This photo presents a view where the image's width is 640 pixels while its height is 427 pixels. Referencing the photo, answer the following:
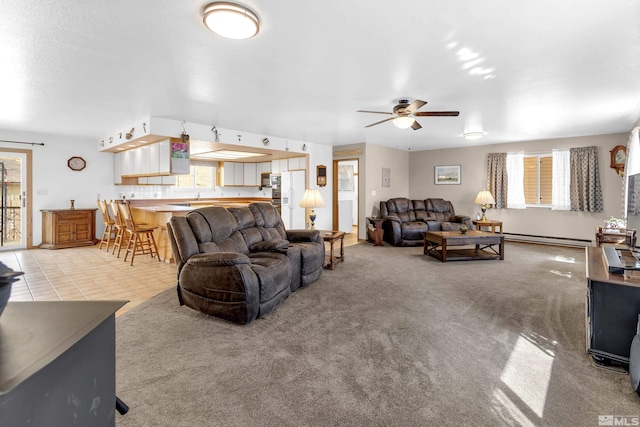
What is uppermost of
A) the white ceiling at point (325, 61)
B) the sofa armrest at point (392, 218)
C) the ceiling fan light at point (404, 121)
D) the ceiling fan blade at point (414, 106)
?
the white ceiling at point (325, 61)

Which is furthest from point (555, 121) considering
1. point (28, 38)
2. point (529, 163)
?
point (28, 38)

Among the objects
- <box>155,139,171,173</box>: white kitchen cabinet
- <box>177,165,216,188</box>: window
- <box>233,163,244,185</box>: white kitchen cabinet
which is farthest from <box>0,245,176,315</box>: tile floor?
<box>233,163,244,185</box>: white kitchen cabinet

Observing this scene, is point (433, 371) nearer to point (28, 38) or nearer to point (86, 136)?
point (28, 38)

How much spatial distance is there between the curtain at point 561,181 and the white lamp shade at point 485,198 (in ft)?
3.94

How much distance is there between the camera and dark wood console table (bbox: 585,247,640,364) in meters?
2.07

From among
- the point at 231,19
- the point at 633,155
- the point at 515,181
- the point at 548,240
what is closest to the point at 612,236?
the point at 633,155

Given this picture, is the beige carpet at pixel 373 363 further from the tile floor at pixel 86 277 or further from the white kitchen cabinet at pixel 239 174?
the white kitchen cabinet at pixel 239 174

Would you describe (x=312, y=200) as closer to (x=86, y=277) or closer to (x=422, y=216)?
(x=86, y=277)

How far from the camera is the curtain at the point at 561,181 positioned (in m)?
6.73

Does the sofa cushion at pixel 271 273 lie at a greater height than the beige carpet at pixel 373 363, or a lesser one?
greater

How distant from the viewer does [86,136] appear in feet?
22.5

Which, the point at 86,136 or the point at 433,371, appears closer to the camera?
the point at 433,371

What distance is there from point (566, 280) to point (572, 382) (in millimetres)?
2814

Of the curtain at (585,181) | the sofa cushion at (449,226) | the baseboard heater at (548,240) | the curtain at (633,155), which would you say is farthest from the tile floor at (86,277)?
the curtain at (585,181)
